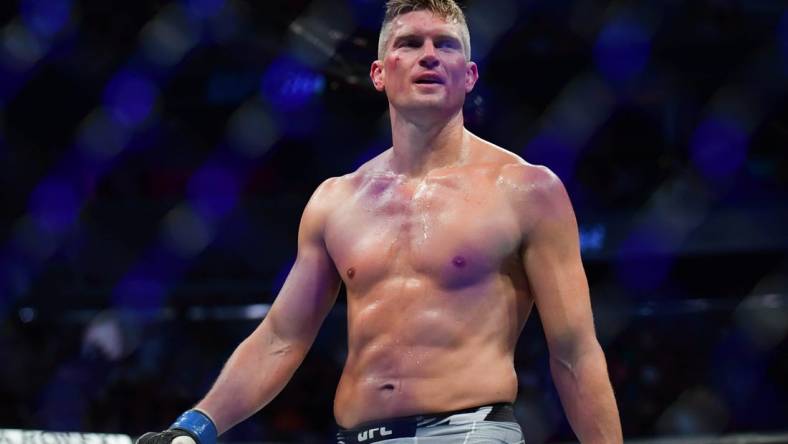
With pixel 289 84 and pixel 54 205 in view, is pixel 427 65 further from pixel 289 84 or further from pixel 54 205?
pixel 54 205

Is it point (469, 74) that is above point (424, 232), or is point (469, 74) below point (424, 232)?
above

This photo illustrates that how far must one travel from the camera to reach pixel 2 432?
1.60m

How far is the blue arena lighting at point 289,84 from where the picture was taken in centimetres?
303

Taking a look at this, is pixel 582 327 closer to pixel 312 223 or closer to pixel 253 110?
pixel 312 223

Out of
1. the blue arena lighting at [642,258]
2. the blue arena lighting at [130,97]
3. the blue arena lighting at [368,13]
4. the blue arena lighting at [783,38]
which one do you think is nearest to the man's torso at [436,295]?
the blue arena lighting at [368,13]

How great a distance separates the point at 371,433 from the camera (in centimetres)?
134

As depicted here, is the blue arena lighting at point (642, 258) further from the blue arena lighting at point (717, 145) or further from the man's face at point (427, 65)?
the man's face at point (427, 65)

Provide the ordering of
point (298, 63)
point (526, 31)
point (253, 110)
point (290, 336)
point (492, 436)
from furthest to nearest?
point (253, 110) → point (526, 31) → point (298, 63) → point (290, 336) → point (492, 436)

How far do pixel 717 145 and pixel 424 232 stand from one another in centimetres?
237

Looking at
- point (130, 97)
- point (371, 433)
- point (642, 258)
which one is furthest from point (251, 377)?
point (642, 258)

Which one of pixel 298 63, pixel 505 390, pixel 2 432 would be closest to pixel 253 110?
pixel 298 63

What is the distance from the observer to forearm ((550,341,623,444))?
1315 mm

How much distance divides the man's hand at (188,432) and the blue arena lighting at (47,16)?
6.47 ft

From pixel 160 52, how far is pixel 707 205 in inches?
75.0
